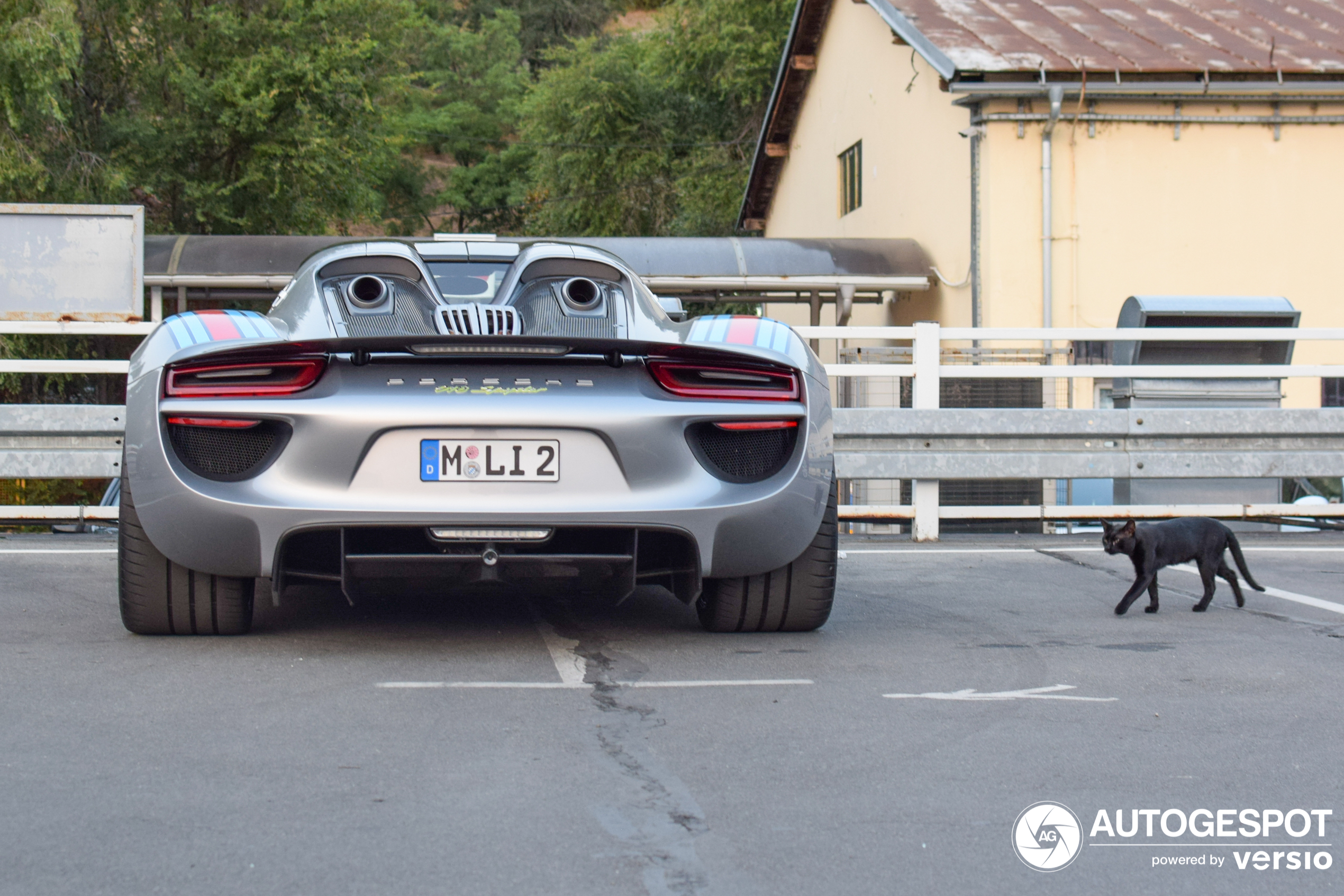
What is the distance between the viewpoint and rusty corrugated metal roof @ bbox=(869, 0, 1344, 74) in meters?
17.5

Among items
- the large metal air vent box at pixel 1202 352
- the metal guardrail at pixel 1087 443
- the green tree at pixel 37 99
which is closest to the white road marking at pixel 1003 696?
the metal guardrail at pixel 1087 443

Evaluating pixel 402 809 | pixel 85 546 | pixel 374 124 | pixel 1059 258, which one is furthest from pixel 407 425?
pixel 374 124

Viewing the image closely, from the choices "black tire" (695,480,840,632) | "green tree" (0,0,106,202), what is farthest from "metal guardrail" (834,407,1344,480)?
"green tree" (0,0,106,202)

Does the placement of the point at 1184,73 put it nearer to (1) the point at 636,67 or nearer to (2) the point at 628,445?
(2) the point at 628,445

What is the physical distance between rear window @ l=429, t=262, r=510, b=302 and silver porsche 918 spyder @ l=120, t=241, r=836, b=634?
1.55ft

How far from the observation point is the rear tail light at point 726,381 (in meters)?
4.21

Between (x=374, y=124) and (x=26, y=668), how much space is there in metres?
25.5

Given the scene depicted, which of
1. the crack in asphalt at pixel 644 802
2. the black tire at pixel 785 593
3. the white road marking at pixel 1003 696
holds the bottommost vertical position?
the white road marking at pixel 1003 696

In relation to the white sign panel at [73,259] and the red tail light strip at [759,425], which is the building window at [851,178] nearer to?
the white sign panel at [73,259]

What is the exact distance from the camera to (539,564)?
4180 millimetres

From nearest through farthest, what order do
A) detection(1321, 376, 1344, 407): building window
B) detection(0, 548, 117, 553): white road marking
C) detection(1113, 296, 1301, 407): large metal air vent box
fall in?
detection(0, 548, 117, 553): white road marking → detection(1113, 296, 1301, 407): large metal air vent box → detection(1321, 376, 1344, 407): building window

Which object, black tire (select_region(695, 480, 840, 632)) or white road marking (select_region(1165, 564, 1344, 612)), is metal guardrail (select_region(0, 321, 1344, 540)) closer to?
white road marking (select_region(1165, 564, 1344, 612))

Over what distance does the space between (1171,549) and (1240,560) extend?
0.44m

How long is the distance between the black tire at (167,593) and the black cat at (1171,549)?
129 inches
